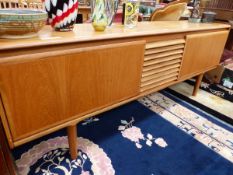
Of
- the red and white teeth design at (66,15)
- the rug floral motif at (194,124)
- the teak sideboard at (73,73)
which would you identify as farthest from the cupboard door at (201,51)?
the red and white teeth design at (66,15)

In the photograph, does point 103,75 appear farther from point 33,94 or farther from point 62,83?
point 33,94

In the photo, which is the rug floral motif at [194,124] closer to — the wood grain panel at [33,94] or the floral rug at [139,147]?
the floral rug at [139,147]

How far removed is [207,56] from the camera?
4.52ft

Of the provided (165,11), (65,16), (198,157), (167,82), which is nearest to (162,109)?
(167,82)

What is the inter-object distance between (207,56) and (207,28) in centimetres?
23

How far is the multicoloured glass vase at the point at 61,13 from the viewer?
68 centimetres

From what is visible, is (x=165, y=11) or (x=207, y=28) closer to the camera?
(x=207, y=28)

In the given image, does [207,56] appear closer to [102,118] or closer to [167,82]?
[167,82]

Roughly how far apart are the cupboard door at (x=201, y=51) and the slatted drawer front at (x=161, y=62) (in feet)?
0.21

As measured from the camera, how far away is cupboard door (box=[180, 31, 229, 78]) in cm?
118

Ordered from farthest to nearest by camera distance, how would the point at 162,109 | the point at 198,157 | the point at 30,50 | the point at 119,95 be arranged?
the point at 162,109 → the point at 198,157 → the point at 119,95 → the point at 30,50

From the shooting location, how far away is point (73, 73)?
2.31 feet

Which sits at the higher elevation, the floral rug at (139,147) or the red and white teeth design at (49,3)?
the red and white teeth design at (49,3)

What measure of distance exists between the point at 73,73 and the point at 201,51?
960mm
